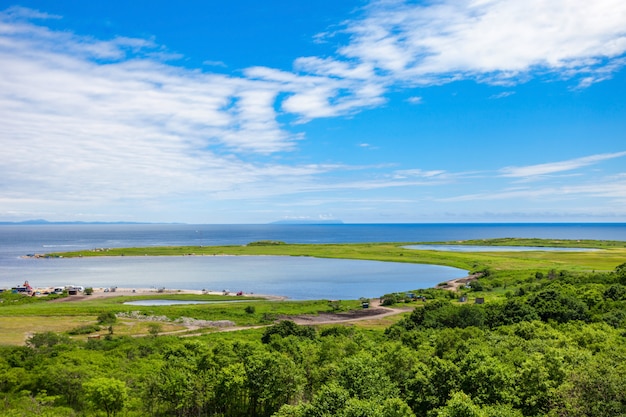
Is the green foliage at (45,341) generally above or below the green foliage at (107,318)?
above

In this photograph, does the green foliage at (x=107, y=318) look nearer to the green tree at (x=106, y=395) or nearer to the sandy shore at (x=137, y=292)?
the sandy shore at (x=137, y=292)

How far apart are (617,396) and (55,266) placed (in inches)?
Result: 7240

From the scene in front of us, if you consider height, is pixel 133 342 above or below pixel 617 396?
below

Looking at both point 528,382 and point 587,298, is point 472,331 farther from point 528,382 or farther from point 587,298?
point 587,298

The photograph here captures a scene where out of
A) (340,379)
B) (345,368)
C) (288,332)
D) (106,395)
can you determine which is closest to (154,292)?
(288,332)

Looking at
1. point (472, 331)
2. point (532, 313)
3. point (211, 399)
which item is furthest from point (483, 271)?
point (211, 399)

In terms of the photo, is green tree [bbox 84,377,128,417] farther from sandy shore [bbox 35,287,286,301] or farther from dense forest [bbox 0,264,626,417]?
sandy shore [bbox 35,287,286,301]

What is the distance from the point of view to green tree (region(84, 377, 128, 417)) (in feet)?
99.7

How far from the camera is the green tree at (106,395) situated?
3038cm

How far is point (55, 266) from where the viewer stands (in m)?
166

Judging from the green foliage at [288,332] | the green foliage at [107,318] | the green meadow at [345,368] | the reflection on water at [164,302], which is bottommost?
the reflection on water at [164,302]

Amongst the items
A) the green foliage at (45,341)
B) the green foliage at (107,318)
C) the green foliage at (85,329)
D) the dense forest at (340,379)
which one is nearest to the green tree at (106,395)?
the dense forest at (340,379)

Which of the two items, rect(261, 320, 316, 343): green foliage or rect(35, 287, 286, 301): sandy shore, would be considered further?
rect(35, 287, 286, 301): sandy shore

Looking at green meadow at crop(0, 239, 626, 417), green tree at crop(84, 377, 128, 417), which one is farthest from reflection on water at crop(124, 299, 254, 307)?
green tree at crop(84, 377, 128, 417)
